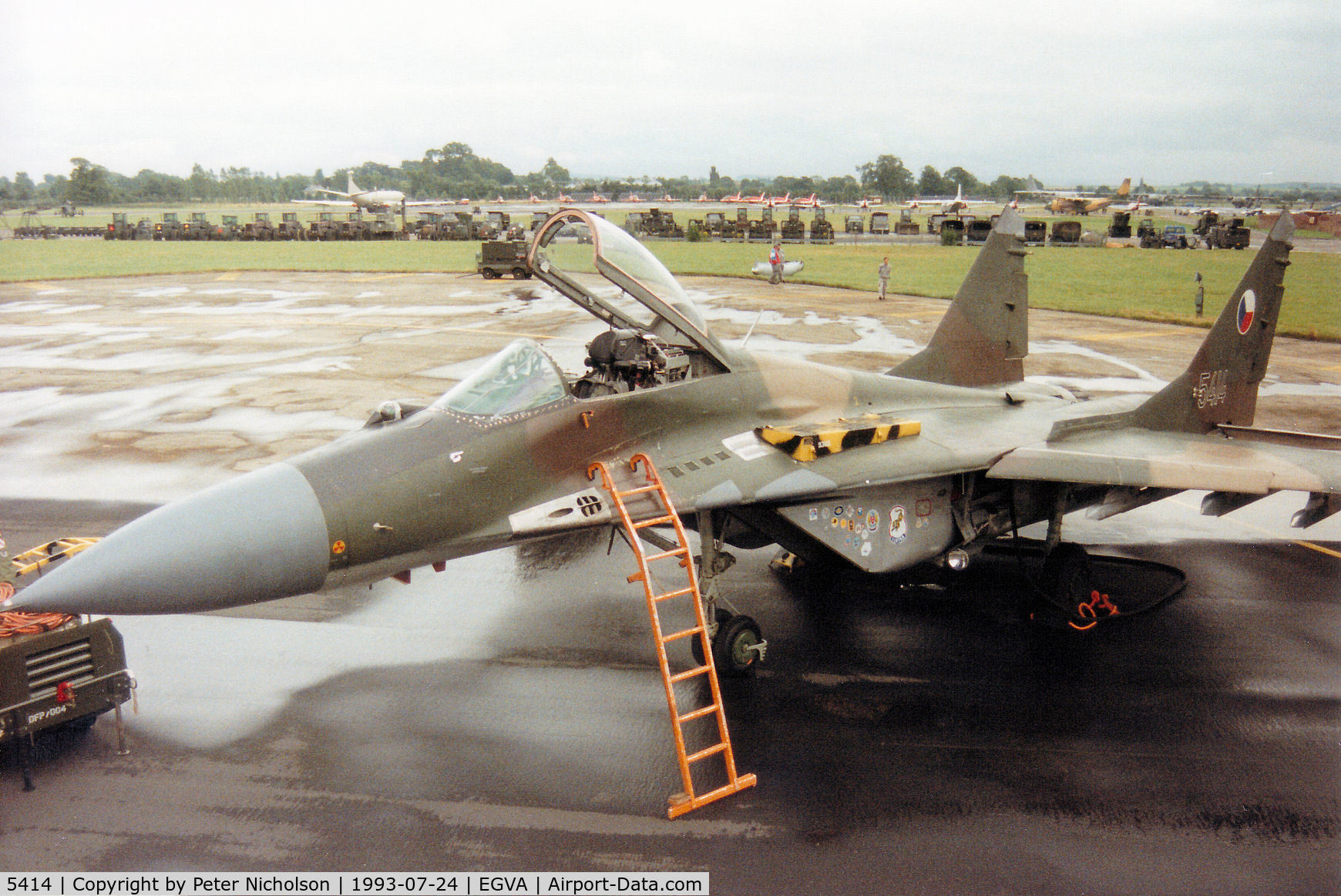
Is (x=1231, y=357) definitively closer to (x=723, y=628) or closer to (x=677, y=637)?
(x=723, y=628)

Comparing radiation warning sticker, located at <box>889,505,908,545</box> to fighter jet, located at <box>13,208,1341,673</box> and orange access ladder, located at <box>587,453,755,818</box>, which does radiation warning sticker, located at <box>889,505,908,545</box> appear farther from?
orange access ladder, located at <box>587,453,755,818</box>

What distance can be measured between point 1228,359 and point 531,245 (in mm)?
8294

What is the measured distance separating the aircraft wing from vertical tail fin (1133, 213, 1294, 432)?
4.21ft

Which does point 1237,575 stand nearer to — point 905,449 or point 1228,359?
point 1228,359

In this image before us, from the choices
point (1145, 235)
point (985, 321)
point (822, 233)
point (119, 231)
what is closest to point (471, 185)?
point (119, 231)

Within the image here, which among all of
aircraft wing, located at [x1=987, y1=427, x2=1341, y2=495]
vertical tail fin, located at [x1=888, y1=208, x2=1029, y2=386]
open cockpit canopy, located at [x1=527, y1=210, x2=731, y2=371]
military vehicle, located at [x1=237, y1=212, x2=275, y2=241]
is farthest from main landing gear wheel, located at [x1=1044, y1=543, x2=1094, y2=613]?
military vehicle, located at [x1=237, y1=212, x2=275, y2=241]

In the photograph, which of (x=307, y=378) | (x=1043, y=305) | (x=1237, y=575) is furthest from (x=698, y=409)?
(x=1043, y=305)

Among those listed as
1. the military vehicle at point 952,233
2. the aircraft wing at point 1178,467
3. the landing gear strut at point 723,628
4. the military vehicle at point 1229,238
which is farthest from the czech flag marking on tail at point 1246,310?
the military vehicle at point 952,233

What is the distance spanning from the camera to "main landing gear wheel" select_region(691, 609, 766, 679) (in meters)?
7.30

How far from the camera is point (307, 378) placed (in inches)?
780

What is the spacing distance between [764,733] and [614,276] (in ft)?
12.5

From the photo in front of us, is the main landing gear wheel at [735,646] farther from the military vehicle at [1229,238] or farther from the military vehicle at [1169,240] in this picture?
the military vehicle at [1169,240]

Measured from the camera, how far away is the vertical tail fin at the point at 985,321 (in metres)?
11.7

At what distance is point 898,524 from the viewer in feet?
26.3
